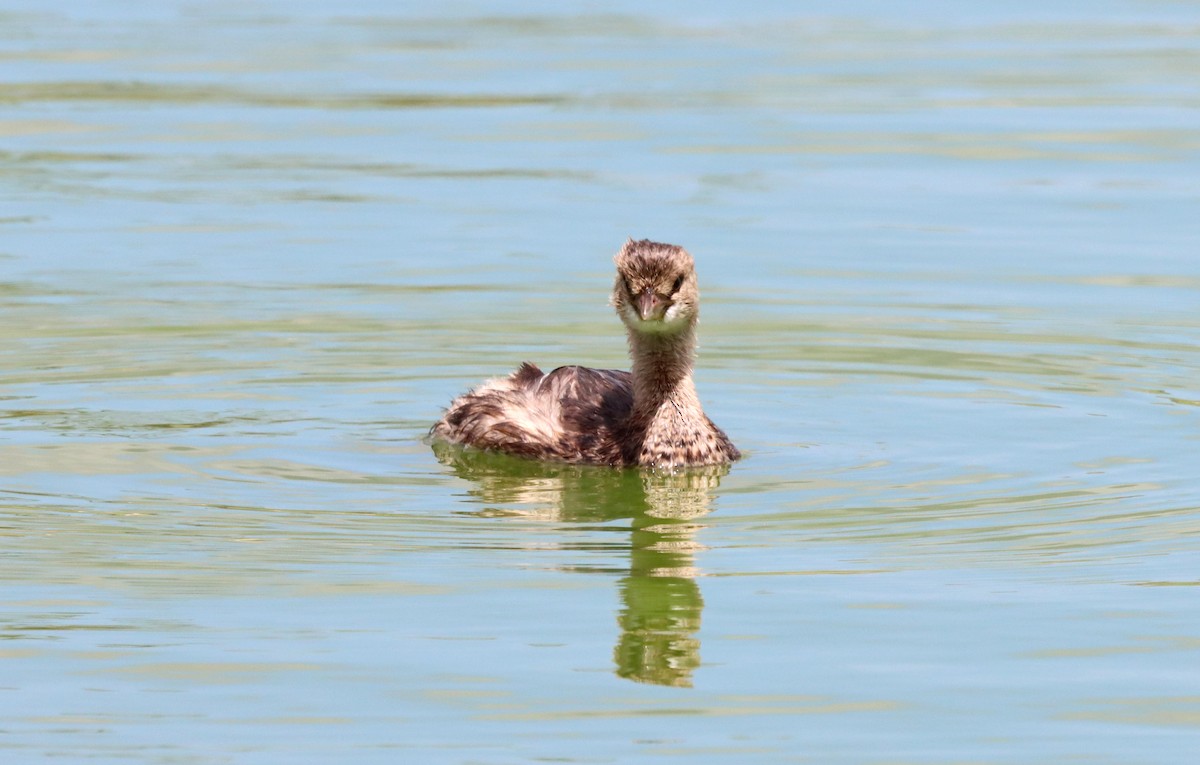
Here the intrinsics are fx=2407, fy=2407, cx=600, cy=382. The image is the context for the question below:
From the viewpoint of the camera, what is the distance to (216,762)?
7.43 meters

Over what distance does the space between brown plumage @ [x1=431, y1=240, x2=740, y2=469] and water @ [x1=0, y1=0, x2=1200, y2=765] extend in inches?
9.2

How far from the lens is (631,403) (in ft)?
42.1

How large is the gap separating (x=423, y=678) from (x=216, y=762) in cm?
102

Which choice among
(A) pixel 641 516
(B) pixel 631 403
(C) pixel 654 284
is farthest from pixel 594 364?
(A) pixel 641 516

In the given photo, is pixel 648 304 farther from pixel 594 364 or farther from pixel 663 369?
pixel 594 364

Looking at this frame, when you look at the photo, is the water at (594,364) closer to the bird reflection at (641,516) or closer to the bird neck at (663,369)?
the bird reflection at (641,516)

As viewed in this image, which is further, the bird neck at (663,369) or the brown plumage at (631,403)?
the bird neck at (663,369)

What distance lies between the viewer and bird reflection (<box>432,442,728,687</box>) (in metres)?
8.67

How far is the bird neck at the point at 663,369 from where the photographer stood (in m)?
12.3

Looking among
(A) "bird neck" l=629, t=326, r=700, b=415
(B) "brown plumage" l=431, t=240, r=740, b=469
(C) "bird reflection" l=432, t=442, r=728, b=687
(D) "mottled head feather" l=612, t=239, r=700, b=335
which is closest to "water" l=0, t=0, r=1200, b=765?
(C) "bird reflection" l=432, t=442, r=728, b=687

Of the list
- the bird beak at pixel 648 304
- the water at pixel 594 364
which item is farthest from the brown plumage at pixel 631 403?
the water at pixel 594 364

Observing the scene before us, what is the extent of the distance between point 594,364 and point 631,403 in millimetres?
2317

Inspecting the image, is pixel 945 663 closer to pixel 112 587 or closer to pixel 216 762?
pixel 216 762

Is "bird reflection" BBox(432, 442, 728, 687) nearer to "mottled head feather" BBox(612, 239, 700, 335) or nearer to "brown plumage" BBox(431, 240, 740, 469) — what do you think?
"brown plumage" BBox(431, 240, 740, 469)
